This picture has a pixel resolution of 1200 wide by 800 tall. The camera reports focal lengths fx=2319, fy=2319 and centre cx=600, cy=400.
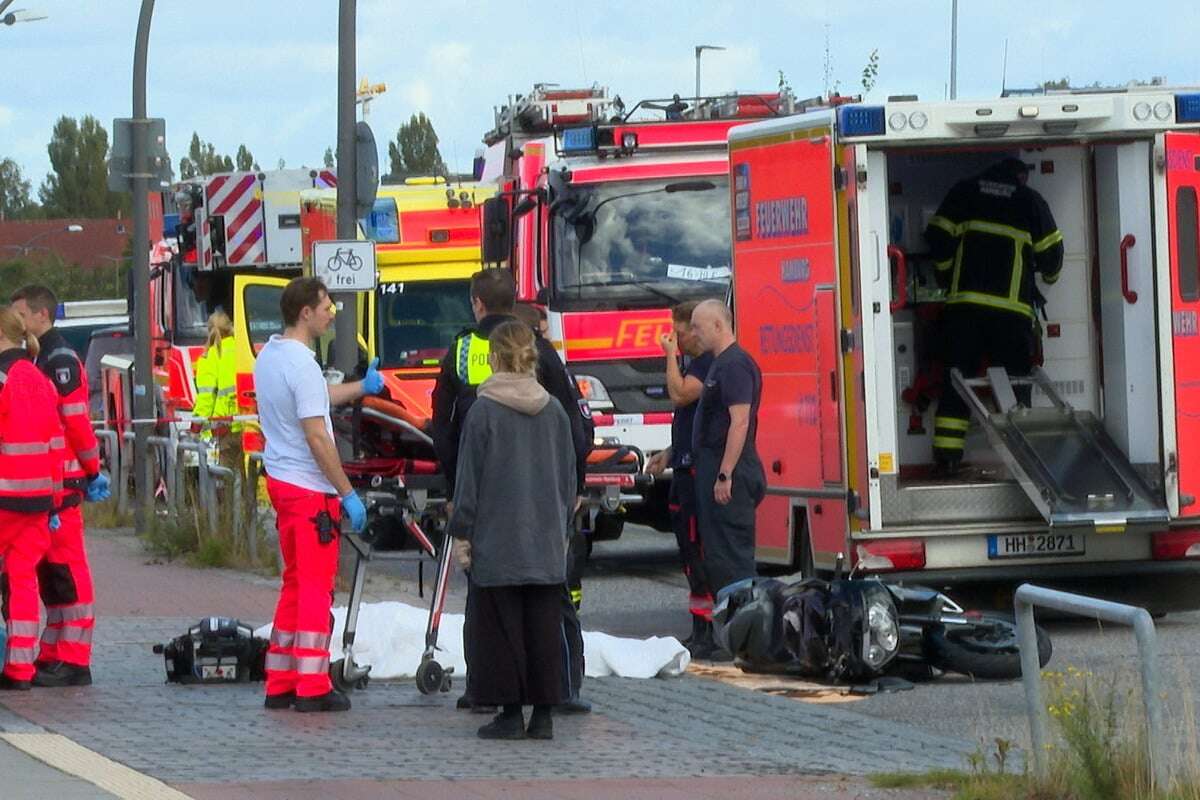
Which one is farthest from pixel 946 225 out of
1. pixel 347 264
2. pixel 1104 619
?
pixel 1104 619

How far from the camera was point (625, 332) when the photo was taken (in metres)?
16.5

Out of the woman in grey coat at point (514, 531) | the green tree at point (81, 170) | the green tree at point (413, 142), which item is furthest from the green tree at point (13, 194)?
the woman in grey coat at point (514, 531)

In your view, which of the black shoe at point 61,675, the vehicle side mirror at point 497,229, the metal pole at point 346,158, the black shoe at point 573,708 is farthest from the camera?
the vehicle side mirror at point 497,229

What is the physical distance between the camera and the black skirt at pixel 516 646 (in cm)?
912

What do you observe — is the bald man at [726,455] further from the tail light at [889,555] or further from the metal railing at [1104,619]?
the metal railing at [1104,619]

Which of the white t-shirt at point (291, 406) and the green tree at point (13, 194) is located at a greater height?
the green tree at point (13, 194)

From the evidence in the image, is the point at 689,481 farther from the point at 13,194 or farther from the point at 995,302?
the point at 13,194

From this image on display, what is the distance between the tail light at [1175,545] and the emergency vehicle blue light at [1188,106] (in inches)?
87.5

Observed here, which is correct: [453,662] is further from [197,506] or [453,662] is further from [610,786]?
[197,506]

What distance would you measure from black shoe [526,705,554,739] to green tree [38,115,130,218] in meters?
115

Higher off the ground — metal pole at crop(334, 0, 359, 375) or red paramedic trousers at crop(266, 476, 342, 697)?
metal pole at crop(334, 0, 359, 375)

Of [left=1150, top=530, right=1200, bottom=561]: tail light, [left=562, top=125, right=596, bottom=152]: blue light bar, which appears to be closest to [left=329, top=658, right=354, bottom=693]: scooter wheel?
[left=1150, top=530, right=1200, bottom=561]: tail light

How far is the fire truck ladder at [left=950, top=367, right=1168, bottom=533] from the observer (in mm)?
12180

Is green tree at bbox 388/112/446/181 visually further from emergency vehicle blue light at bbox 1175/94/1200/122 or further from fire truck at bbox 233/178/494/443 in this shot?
emergency vehicle blue light at bbox 1175/94/1200/122
